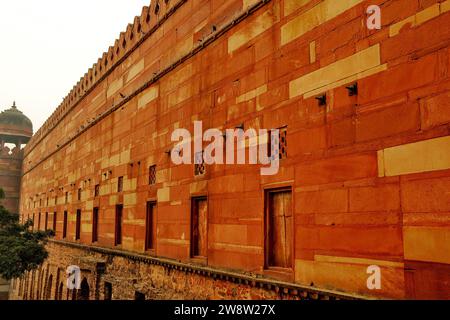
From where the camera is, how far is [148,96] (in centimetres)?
1083

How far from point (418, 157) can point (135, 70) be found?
29.7 ft

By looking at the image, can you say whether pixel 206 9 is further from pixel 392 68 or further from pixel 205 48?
pixel 392 68

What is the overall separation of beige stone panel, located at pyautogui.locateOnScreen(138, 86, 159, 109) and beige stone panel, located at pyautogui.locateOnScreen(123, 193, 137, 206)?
229 centimetres

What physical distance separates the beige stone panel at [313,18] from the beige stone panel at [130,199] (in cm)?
627

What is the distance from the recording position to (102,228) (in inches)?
520

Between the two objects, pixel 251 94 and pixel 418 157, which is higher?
pixel 251 94

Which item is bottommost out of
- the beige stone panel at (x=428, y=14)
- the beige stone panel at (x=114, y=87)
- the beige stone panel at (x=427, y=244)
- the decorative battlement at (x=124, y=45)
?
the beige stone panel at (x=427, y=244)

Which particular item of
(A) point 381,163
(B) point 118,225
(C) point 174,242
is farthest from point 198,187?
(B) point 118,225

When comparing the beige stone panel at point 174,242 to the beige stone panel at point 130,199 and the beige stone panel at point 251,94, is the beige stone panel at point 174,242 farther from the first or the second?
the beige stone panel at point 251,94

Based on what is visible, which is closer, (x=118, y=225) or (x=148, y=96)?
(x=148, y=96)

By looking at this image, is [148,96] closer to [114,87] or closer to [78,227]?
[114,87]

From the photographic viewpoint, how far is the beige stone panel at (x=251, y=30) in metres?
6.71

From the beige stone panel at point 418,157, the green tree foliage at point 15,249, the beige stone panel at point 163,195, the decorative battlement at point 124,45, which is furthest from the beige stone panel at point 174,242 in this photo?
the green tree foliage at point 15,249

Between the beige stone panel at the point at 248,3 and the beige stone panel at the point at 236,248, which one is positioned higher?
the beige stone panel at the point at 248,3
